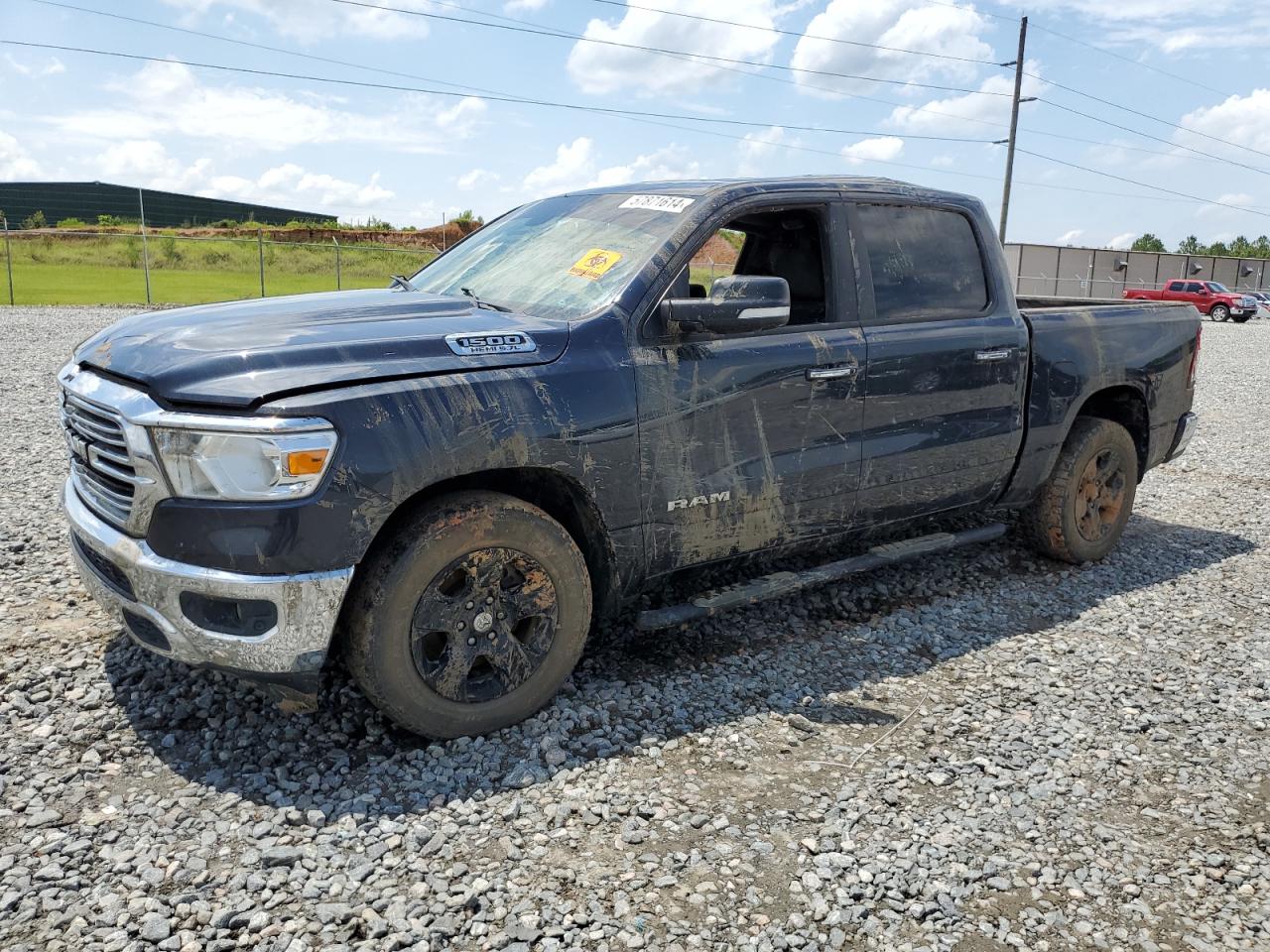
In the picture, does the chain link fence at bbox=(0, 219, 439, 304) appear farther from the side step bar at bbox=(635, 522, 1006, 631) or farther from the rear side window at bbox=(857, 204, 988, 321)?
the side step bar at bbox=(635, 522, 1006, 631)

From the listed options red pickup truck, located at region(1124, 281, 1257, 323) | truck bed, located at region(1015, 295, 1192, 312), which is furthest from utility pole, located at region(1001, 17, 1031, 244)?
truck bed, located at region(1015, 295, 1192, 312)

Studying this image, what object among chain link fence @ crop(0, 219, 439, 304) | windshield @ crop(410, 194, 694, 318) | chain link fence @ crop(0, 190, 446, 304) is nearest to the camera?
windshield @ crop(410, 194, 694, 318)

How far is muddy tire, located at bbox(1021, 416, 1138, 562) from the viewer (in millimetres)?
5316

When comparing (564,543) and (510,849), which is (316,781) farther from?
(564,543)

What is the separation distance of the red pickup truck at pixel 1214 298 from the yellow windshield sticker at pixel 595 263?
119 feet

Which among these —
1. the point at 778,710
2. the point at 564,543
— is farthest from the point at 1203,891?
the point at 564,543

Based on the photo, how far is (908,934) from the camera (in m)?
2.54

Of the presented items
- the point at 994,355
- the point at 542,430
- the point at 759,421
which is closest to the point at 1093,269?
the point at 994,355

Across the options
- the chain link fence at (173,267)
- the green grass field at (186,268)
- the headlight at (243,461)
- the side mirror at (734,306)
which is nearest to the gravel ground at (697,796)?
the headlight at (243,461)

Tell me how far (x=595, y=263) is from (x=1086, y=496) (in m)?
3.33

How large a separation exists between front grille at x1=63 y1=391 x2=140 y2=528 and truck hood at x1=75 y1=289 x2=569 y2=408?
16cm

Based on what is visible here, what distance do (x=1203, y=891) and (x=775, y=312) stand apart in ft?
7.46

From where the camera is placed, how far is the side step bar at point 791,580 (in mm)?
3838

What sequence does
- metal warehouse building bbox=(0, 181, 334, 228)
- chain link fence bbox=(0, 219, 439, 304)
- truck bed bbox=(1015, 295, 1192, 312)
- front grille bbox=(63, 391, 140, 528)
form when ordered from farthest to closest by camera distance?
metal warehouse building bbox=(0, 181, 334, 228) < chain link fence bbox=(0, 219, 439, 304) < truck bed bbox=(1015, 295, 1192, 312) < front grille bbox=(63, 391, 140, 528)
